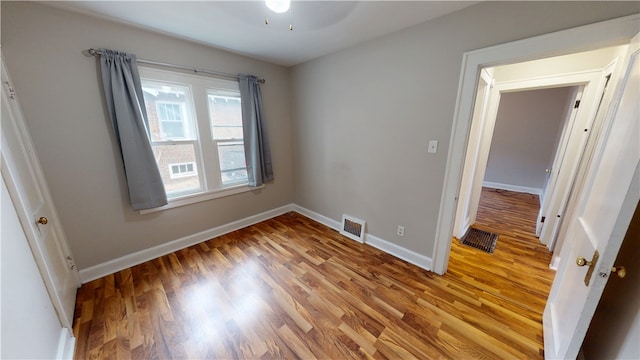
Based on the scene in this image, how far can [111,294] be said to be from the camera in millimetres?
1836

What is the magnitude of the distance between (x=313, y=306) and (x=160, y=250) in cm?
187

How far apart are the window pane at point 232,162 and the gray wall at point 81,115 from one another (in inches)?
23.7

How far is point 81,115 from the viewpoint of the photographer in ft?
5.83

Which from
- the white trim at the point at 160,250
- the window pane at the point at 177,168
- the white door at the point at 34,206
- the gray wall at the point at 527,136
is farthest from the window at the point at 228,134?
the gray wall at the point at 527,136

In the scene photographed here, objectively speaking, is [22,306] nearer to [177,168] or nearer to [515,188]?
[177,168]

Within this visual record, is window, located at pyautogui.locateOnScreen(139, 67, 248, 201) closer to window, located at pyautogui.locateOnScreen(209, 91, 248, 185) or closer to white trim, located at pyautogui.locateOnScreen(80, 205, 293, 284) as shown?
window, located at pyautogui.locateOnScreen(209, 91, 248, 185)

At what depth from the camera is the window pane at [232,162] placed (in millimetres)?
2766

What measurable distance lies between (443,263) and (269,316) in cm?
167

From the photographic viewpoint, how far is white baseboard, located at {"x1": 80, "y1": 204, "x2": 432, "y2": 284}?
6.71ft

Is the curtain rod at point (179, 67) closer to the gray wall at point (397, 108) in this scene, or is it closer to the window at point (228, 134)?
the window at point (228, 134)

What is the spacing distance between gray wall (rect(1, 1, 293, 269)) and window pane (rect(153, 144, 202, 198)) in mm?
247

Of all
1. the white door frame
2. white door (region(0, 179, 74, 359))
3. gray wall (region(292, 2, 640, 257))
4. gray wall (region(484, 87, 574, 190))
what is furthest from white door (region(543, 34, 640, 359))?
gray wall (region(484, 87, 574, 190))

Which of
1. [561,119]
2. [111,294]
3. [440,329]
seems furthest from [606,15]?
[561,119]

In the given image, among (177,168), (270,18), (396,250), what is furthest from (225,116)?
(396,250)
